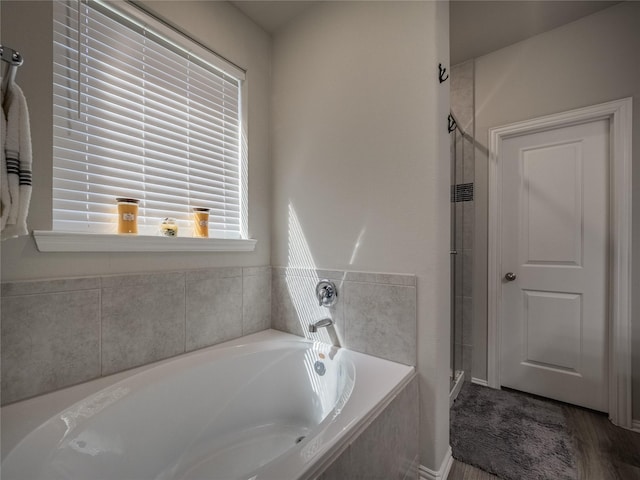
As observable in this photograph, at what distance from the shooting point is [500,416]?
6.13 feet

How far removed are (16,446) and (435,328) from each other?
1.49m

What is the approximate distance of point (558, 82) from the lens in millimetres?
2025

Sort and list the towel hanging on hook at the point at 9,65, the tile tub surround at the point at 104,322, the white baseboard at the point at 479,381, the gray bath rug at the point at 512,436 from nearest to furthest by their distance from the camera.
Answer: the towel hanging on hook at the point at 9,65 < the tile tub surround at the point at 104,322 < the gray bath rug at the point at 512,436 < the white baseboard at the point at 479,381

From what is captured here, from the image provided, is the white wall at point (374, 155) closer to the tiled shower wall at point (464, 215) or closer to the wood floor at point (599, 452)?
the wood floor at point (599, 452)

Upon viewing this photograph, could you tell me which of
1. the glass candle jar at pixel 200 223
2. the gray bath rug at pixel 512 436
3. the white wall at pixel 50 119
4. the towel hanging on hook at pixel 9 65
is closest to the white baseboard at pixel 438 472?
the gray bath rug at pixel 512 436

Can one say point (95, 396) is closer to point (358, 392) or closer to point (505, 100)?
point (358, 392)

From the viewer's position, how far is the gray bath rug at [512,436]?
1.45 meters

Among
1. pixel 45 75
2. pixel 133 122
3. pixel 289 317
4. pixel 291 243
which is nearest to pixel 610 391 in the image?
pixel 289 317

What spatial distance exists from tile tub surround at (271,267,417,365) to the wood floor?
67 centimetres

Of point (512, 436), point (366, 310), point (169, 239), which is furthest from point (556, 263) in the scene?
point (169, 239)

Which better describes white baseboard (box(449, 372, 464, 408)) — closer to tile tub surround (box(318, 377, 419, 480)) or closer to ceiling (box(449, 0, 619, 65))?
tile tub surround (box(318, 377, 419, 480))

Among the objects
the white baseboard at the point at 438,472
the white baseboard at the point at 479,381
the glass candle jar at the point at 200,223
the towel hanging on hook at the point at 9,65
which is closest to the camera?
the towel hanging on hook at the point at 9,65

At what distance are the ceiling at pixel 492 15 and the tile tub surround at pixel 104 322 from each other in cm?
162

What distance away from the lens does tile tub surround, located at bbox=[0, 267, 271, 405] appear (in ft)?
3.39
